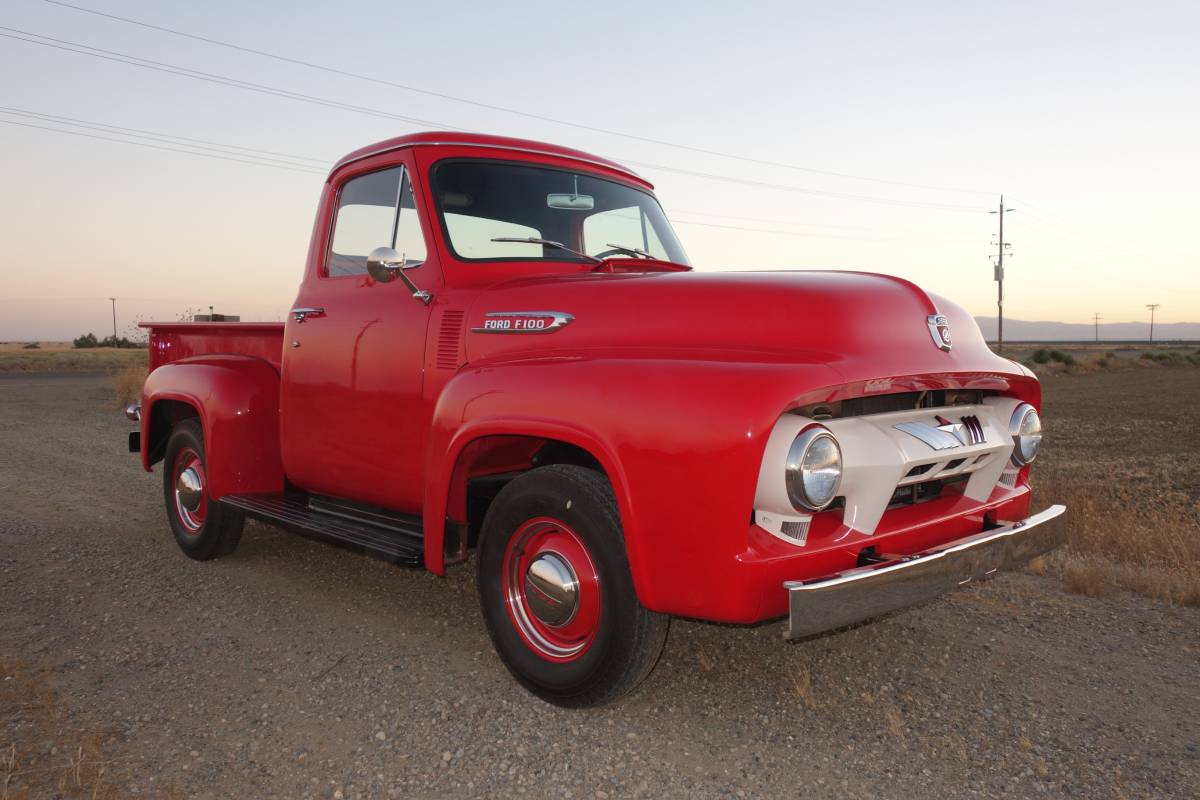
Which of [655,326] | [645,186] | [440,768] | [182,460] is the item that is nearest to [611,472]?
[655,326]

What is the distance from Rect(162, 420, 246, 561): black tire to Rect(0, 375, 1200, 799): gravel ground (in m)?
0.28

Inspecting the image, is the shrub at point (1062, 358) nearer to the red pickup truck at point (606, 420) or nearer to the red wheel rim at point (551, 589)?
the red pickup truck at point (606, 420)

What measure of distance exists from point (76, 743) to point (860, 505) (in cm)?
261

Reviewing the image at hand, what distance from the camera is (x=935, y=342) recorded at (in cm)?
310

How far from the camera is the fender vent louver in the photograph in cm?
359

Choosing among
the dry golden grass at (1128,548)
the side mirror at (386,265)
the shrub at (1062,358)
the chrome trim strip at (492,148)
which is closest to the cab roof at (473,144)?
the chrome trim strip at (492,148)

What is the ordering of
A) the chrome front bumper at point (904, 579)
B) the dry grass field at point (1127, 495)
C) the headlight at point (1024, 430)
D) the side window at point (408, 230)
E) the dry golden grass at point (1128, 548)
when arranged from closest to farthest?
the chrome front bumper at point (904, 579) → the headlight at point (1024, 430) → the side window at point (408, 230) → the dry golden grass at point (1128, 548) → the dry grass field at point (1127, 495)

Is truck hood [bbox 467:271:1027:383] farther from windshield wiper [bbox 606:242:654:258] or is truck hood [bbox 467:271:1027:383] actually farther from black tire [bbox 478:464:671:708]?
windshield wiper [bbox 606:242:654:258]

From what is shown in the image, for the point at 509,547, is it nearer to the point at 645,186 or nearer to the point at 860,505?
the point at 860,505

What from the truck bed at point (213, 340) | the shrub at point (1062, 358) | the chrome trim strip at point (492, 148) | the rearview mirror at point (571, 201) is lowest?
the shrub at point (1062, 358)

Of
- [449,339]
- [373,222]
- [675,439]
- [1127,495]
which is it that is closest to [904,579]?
[675,439]

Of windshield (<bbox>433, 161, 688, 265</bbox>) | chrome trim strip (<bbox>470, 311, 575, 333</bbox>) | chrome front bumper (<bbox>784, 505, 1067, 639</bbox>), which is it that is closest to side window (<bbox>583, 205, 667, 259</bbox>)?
windshield (<bbox>433, 161, 688, 265</bbox>)

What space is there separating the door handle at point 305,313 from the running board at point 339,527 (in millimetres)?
956

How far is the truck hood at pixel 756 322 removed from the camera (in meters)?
2.83
